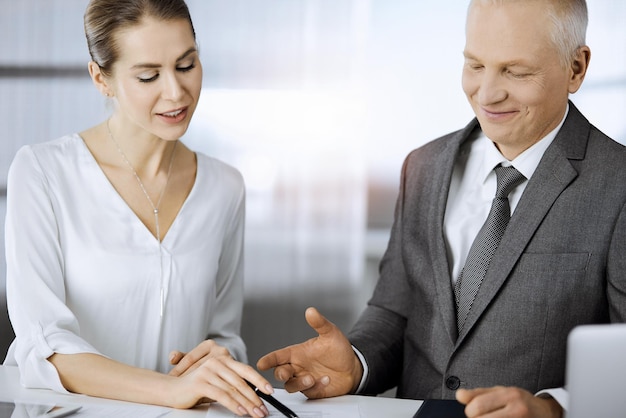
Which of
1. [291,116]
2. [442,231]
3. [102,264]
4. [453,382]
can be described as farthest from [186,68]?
[291,116]

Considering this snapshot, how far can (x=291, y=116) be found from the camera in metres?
4.89

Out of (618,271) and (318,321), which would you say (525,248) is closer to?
(618,271)

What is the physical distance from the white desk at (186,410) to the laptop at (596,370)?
0.50 metres

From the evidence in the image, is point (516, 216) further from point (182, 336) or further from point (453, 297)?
point (182, 336)

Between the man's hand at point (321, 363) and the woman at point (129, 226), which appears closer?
the man's hand at point (321, 363)

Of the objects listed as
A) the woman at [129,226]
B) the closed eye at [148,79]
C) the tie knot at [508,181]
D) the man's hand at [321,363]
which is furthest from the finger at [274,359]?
the closed eye at [148,79]

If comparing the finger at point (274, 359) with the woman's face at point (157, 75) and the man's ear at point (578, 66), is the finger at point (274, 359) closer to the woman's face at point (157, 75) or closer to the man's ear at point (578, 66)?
the woman's face at point (157, 75)

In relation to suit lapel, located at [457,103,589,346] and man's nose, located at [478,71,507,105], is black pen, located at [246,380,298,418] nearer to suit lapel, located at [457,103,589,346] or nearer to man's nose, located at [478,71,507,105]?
suit lapel, located at [457,103,589,346]

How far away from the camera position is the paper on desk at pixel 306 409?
1569 mm

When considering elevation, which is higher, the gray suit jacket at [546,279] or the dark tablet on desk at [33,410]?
the gray suit jacket at [546,279]

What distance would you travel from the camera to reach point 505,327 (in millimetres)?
1817

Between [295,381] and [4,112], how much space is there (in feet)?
12.6

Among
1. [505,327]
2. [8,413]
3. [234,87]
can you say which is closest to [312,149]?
[234,87]

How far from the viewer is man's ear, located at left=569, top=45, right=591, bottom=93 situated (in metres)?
1.86
